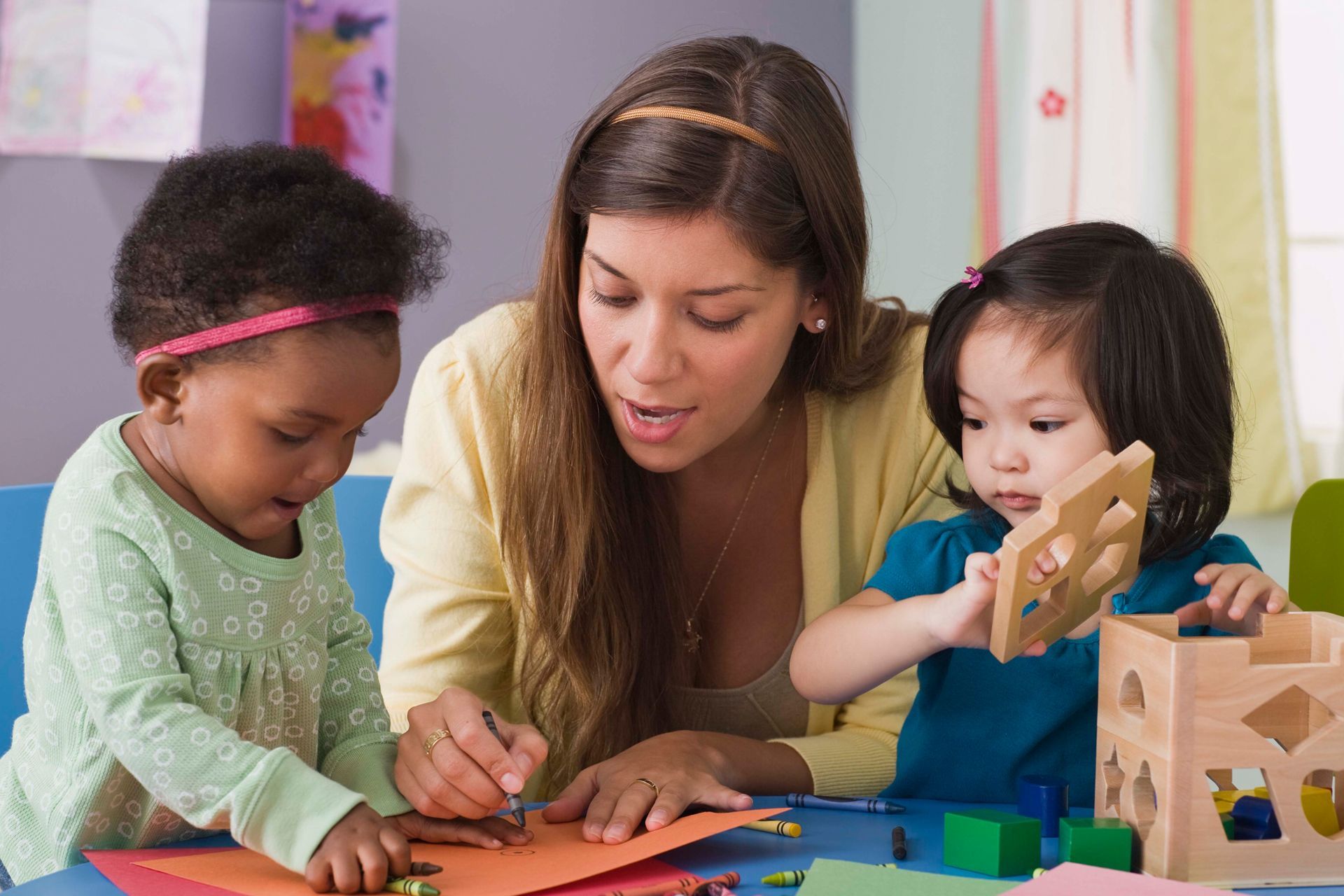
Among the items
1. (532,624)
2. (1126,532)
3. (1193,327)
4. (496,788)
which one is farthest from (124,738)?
(1193,327)

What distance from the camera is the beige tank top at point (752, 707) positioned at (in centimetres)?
134

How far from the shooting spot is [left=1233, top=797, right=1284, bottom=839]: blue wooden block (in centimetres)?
82

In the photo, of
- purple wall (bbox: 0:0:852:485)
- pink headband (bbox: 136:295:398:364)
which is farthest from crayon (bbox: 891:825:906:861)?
purple wall (bbox: 0:0:852:485)

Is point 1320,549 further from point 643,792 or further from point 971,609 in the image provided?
point 643,792

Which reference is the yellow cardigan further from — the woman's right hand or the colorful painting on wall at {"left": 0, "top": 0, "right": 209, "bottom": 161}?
the colorful painting on wall at {"left": 0, "top": 0, "right": 209, "bottom": 161}

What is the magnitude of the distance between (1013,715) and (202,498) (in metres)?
0.66

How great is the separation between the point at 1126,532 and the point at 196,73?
212 centimetres

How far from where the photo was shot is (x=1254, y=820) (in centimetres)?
82

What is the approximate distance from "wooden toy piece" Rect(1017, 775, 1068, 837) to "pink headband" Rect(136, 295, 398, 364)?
1.90 ft

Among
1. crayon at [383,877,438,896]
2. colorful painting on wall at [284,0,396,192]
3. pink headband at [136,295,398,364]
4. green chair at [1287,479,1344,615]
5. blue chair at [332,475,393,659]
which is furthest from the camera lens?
colorful painting on wall at [284,0,396,192]

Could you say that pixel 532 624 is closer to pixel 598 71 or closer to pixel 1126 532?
pixel 1126 532

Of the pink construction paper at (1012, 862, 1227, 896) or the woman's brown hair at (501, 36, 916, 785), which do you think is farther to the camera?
the woman's brown hair at (501, 36, 916, 785)

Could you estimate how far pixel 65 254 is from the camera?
236 centimetres

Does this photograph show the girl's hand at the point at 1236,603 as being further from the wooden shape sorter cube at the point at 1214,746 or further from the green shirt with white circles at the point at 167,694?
the green shirt with white circles at the point at 167,694
